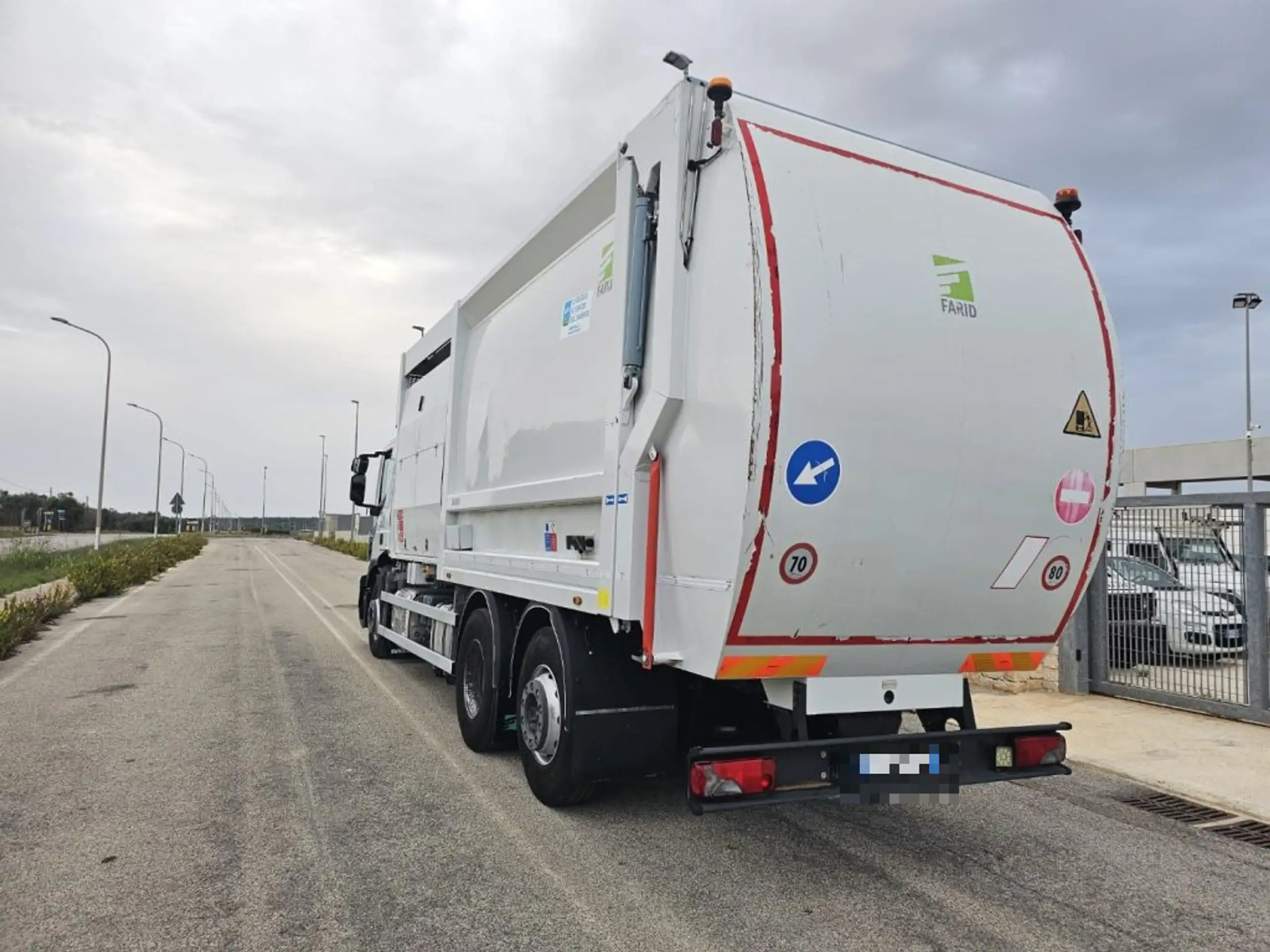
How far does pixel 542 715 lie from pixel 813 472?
2.21 metres

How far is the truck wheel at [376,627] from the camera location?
34.1 feet

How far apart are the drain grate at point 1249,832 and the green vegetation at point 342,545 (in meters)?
32.7

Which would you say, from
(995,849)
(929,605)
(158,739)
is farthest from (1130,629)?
(158,739)

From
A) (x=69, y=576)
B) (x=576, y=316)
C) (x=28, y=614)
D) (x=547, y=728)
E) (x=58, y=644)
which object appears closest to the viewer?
(x=547, y=728)

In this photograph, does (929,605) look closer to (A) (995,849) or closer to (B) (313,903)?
(A) (995,849)

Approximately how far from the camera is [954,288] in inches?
155

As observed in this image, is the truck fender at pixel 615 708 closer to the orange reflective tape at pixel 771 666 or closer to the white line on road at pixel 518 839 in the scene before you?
the white line on road at pixel 518 839

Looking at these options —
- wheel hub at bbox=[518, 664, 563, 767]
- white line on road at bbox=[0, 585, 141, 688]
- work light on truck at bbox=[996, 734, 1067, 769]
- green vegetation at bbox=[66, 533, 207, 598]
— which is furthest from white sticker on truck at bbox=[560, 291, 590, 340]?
green vegetation at bbox=[66, 533, 207, 598]

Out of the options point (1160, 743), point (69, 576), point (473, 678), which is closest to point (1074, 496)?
point (1160, 743)

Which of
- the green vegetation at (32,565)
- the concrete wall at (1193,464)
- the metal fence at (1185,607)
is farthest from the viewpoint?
the concrete wall at (1193,464)

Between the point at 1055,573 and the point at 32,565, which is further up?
the point at 1055,573

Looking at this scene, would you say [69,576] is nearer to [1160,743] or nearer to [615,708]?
[615,708]

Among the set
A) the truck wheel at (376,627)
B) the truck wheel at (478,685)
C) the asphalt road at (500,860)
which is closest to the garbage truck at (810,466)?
the asphalt road at (500,860)

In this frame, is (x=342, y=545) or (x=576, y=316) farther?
(x=342, y=545)
